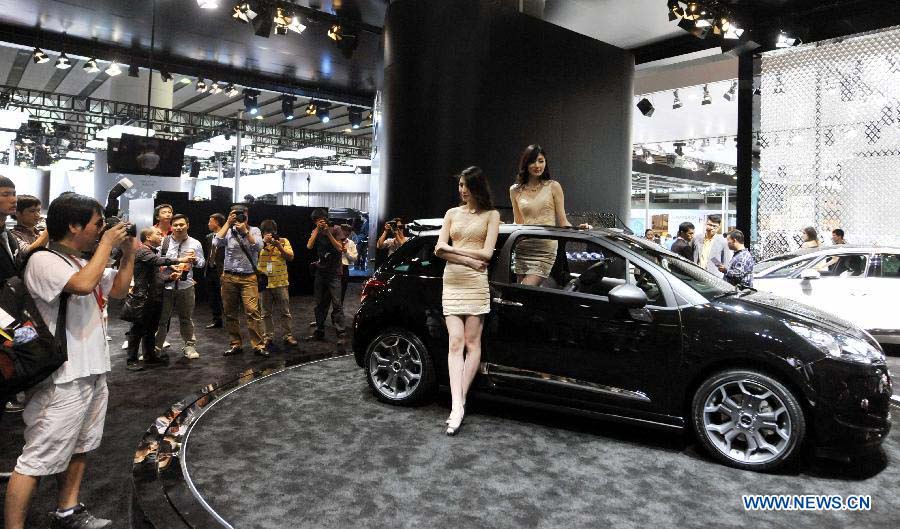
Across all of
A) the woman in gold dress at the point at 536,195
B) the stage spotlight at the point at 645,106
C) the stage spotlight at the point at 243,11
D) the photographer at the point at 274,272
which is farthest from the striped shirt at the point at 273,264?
the stage spotlight at the point at 645,106

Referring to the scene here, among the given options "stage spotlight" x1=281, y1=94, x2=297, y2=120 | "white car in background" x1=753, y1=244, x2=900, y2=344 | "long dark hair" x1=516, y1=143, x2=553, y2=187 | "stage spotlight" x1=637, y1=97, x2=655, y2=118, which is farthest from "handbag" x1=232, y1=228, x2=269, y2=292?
"stage spotlight" x1=637, y1=97, x2=655, y2=118

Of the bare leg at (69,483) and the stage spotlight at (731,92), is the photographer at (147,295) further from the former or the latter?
the stage spotlight at (731,92)

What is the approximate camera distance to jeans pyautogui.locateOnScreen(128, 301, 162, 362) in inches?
218

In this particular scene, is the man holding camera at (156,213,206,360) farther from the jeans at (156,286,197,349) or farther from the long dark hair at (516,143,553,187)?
the long dark hair at (516,143,553,187)

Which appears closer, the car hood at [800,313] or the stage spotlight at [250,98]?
the car hood at [800,313]

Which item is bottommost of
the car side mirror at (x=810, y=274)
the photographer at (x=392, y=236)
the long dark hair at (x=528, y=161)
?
the car side mirror at (x=810, y=274)

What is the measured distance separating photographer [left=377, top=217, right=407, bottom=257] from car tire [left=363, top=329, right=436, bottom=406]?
3.56 m

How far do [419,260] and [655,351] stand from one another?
1.76 meters

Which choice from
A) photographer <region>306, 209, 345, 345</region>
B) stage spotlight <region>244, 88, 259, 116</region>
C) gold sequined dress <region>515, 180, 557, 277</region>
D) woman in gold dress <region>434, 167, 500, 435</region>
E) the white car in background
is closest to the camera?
woman in gold dress <region>434, 167, 500, 435</region>

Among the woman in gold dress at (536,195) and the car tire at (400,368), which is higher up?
the woman in gold dress at (536,195)

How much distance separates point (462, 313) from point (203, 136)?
76.4 feet

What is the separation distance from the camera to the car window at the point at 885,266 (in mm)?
6371

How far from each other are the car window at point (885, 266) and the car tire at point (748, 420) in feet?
15.4

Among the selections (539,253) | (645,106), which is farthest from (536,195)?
(645,106)
